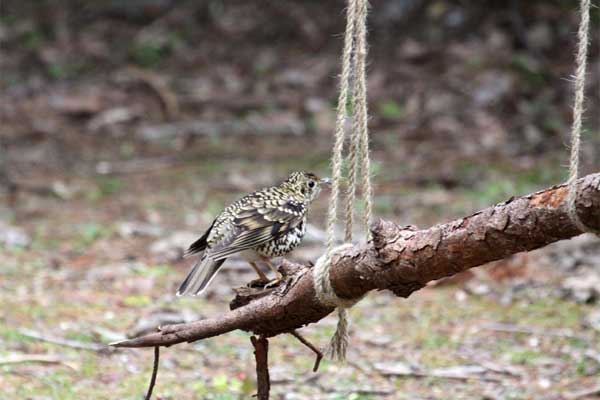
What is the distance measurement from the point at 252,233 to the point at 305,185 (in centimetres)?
53

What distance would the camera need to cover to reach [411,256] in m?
3.40

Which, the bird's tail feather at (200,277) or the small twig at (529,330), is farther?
the small twig at (529,330)

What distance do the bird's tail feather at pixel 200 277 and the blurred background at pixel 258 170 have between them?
0.63 metres

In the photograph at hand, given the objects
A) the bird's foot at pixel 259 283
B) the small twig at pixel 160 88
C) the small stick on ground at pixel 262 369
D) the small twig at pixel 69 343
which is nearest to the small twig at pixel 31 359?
the small twig at pixel 69 343

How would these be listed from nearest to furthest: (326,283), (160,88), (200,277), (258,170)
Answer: (326,283) → (200,277) → (258,170) → (160,88)

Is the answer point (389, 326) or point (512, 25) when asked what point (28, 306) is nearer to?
point (389, 326)

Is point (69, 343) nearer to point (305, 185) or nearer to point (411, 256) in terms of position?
point (305, 185)

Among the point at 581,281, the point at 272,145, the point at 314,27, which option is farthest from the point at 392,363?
the point at 314,27

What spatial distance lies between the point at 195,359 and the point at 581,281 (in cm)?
284

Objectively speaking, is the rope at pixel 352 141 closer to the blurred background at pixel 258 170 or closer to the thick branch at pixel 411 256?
the thick branch at pixel 411 256

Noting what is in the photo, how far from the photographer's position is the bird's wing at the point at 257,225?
476 centimetres

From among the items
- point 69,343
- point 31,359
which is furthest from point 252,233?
point 69,343

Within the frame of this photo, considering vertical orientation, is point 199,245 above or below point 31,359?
above

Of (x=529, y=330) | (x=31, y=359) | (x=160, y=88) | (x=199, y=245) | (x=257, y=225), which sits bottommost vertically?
(x=31, y=359)
